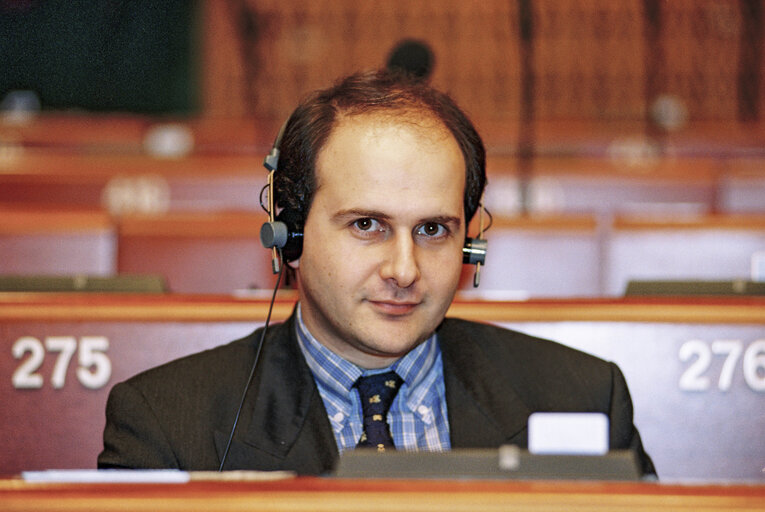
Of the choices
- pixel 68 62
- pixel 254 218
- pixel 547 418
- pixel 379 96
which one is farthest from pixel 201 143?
pixel 547 418

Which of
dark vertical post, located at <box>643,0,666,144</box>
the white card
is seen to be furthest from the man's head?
dark vertical post, located at <box>643,0,666,144</box>

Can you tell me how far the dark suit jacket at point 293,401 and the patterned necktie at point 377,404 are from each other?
2.4 inches

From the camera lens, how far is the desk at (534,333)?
185 cm

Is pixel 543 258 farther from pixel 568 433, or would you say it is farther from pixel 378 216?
pixel 568 433

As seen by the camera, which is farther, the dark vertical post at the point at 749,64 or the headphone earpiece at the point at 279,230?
the dark vertical post at the point at 749,64

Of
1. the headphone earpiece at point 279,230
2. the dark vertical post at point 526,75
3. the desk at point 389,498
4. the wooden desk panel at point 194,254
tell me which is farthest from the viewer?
the dark vertical post at point 526,75

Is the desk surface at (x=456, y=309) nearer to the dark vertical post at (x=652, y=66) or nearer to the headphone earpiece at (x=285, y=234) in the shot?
the headphone earpiece at (x=285, y=234)

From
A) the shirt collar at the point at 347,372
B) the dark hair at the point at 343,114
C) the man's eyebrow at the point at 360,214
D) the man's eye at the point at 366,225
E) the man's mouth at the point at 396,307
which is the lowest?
the shirt collar at the point at 347,372

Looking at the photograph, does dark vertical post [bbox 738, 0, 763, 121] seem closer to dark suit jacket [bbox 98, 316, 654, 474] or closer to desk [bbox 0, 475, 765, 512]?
dark suit jacket [bbox 98, 316, 654, 474]

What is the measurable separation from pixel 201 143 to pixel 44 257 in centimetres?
317

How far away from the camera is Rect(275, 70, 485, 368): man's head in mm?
1497

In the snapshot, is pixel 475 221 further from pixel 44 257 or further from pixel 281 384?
pixel 281 384

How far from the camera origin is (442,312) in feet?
5.01

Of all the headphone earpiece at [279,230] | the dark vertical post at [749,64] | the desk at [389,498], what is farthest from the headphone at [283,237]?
the dark vertical post at [749,64]
